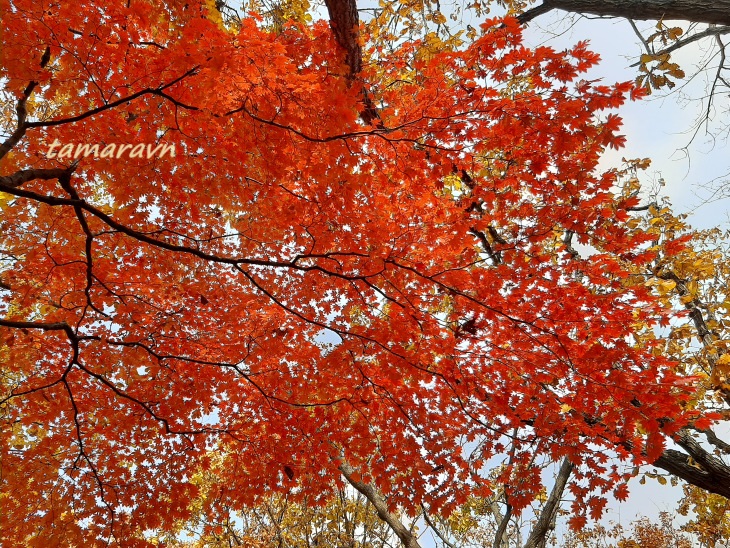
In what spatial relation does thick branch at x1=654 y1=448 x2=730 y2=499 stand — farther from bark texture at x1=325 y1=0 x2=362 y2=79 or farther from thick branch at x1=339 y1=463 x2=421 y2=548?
bark texture at x1=325 y1=0 x2=362 y2=79

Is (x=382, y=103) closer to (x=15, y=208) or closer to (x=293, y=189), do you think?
(x=293, y=189)

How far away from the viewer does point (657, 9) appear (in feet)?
14.7

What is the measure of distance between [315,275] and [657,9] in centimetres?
538

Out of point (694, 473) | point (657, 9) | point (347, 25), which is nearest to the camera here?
point (657, 9)

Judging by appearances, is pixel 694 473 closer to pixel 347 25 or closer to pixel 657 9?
pixel 657 9

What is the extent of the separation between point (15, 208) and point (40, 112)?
1.70m

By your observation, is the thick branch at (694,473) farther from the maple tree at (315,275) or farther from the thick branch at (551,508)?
the thick branch at (551,508)

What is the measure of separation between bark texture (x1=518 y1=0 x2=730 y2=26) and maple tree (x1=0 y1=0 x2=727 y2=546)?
33.8 inches

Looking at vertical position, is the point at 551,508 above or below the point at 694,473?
below

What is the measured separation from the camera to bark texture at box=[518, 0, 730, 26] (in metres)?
4.25

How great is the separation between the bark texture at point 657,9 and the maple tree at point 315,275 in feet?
2.82

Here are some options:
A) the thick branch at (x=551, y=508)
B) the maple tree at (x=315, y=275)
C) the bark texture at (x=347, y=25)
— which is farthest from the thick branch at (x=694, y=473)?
the bark texture at (x=347, y=25)

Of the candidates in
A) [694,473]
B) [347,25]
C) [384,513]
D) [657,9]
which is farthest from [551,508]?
[347,25]

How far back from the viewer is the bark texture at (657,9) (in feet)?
14.0
